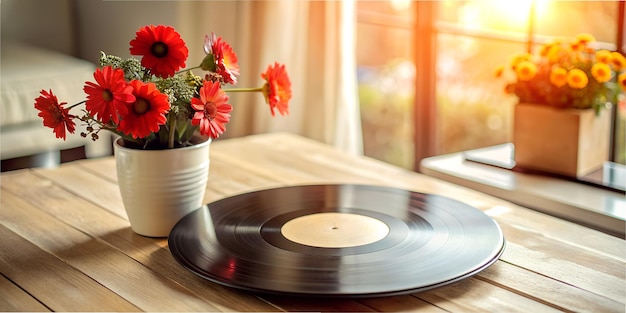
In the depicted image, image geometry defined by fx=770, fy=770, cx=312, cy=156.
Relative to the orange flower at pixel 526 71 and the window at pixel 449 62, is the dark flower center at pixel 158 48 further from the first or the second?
the window at pixel 449 62

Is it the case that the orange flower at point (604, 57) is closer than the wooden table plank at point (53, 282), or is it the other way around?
the wooden table plank at point (53, 282)

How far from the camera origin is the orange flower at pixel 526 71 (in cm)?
170

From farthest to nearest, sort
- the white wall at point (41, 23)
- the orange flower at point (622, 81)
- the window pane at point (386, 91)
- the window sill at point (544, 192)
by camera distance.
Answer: the window pane at point (386, 91), the white wall at point (41, 23), the orange flower at point (622, 81), the window sill at point (544, 192)

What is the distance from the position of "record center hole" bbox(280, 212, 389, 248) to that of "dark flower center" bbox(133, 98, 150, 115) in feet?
0.90

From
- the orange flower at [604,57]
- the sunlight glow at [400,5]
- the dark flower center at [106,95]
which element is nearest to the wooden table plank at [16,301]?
the dark flower center at [106,95]

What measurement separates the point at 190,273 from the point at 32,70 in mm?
1251

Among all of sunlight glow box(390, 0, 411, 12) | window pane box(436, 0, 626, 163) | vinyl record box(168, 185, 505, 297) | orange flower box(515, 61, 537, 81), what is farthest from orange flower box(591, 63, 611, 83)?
sunlight glow box(390, 0, 411, 12)

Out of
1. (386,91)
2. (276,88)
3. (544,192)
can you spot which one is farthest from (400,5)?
(276,88)

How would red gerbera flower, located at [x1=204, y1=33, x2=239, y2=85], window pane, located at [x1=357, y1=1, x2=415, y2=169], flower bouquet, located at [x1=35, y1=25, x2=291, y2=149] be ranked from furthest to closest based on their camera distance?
window pane, located at [x1=357, y1=1, x2=415, y2=169]
red gerbera flower, located at [x1=204, y1=33, x2=239, y2=85]
flower bouquet, located at [x1=35, y1=25, x2=291, y2=149]

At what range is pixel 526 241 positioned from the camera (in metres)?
1.19

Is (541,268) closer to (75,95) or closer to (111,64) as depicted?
(111,64)

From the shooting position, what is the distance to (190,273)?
41.8 inches

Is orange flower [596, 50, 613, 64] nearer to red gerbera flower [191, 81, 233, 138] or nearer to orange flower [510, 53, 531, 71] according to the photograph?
orange flower [510, 53, 531, 71]

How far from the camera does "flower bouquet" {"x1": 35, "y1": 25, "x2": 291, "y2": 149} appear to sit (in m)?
1.05
